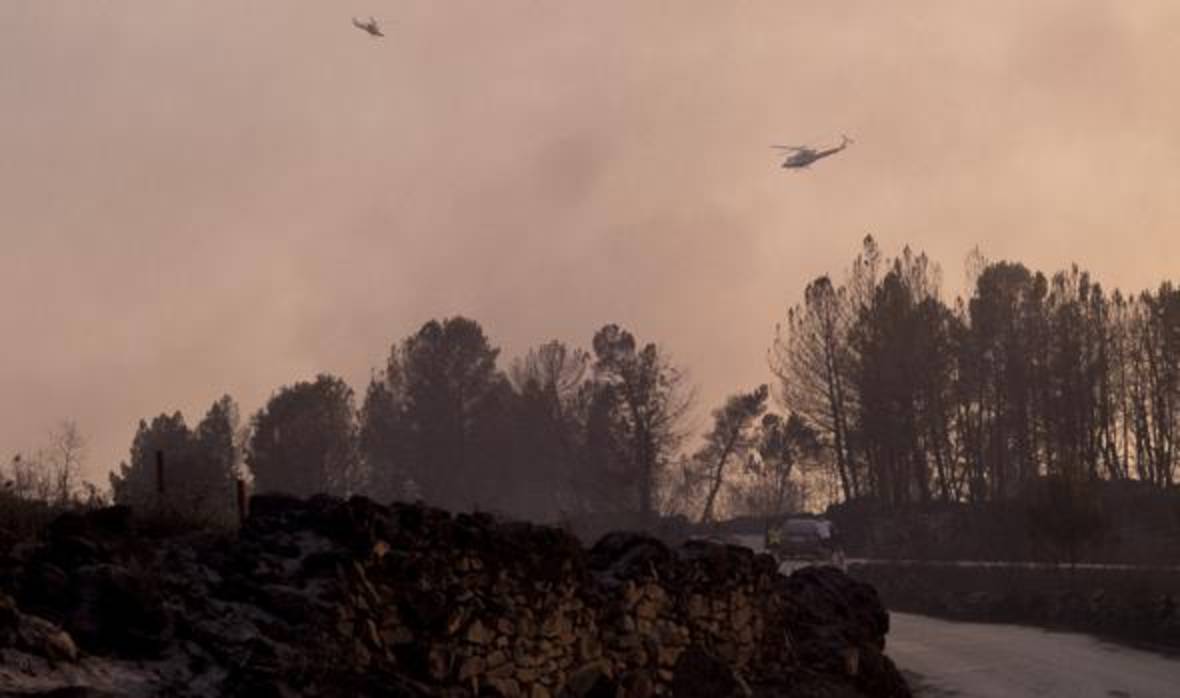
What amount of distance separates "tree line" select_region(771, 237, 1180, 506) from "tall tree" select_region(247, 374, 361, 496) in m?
29.1

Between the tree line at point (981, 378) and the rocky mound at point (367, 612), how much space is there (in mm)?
52262

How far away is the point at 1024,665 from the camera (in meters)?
28.3

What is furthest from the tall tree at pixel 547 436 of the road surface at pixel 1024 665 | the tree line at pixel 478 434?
the road surface at pixel 1024 665

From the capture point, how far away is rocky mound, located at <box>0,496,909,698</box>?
10.0m

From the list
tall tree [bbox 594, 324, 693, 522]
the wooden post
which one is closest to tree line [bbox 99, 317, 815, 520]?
tall tree [bbox 594, 324, 693, 522]

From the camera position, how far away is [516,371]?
97.6 metres

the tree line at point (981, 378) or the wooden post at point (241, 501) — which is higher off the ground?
the tree line at point (981, 378)

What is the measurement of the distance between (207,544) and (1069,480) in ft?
118

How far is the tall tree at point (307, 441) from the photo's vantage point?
7794cm

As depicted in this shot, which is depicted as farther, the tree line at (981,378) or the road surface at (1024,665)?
the tree line at (981,378)

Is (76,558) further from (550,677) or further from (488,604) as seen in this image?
(550,677)

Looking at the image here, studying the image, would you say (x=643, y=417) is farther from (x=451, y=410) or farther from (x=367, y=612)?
(x=367, y=612)

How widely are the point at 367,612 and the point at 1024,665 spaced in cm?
2030

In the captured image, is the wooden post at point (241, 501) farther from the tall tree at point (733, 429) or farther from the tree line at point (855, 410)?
the tall tree at point (733, 429)
